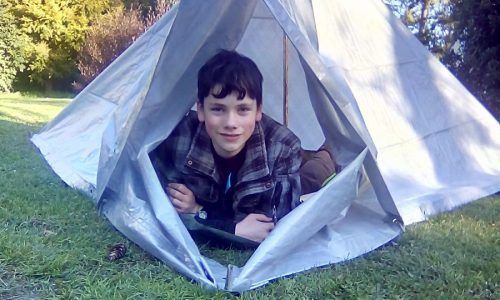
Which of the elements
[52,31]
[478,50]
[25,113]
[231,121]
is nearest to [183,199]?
[231,121]

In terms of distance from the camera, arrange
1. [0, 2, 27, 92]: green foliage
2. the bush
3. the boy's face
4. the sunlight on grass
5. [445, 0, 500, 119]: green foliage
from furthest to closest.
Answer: [0, 2, 27, 92]: green foliage
the bush
the sunlight on grass
[445, 0, 500, 119]: green foliage
the boy's face

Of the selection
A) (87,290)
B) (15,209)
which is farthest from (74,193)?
(87,290)

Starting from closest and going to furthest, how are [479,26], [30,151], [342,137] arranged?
[342,137] → [30,151] → [479,26]

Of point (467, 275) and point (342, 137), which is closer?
point (467, 275)

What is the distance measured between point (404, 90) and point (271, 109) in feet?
2.83

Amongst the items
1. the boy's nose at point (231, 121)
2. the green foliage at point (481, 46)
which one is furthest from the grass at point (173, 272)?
the green foliage at point (481, 46)

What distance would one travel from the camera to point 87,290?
1.95 m

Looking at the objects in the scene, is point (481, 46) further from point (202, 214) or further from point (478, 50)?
point (202, 214)

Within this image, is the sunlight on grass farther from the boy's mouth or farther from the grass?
the boy's mouth

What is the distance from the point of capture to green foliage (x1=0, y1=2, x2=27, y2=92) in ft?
39.1

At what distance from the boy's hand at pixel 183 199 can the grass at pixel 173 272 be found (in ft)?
0.77

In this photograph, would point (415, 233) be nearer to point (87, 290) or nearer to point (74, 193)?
point (87, 290)

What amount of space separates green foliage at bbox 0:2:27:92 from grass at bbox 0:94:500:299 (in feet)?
32.2

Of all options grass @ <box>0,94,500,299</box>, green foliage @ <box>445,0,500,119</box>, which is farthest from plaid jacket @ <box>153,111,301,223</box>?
green foliage @ <box>445,0,500,119</box>
